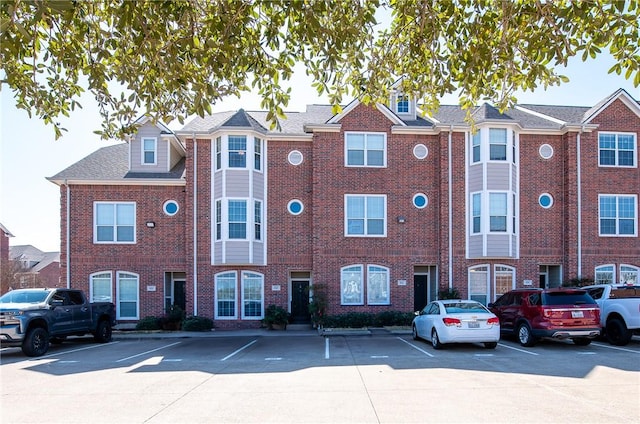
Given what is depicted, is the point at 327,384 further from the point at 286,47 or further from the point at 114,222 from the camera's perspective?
the point at 114,222

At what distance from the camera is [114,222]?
22.7m

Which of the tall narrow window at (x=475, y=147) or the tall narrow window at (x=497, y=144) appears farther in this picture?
the tall narrow window at (x=475, y=147)

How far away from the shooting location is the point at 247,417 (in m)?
7.59

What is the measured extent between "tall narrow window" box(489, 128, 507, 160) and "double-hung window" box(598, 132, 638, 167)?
477cm

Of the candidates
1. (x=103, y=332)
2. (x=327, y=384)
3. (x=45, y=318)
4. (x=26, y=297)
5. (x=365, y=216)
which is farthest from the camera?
(x=365, y=216)

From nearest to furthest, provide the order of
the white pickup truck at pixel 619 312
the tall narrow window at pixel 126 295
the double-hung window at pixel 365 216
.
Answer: the white pickup truck at pixel 619 312 → the double-hung window at pixel 365 216 → the tall narrow window at pixel 126 295

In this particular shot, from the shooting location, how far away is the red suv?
561 inches

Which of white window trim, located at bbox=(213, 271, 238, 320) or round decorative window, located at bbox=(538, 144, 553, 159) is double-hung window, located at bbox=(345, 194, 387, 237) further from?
round decorative window, located at bbox=(538, 144, 553, 159)

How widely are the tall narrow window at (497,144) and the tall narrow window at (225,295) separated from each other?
488 inches

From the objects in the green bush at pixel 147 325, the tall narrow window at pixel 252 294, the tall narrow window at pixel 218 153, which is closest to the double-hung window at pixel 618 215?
the tall narrow window at pixel 252 294

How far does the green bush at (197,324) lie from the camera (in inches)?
825

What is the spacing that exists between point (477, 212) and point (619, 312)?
7.84 meters

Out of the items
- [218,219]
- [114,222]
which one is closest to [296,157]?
[218,219]

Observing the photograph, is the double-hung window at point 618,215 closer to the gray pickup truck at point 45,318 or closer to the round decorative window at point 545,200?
the round decorative window at point 545,200
